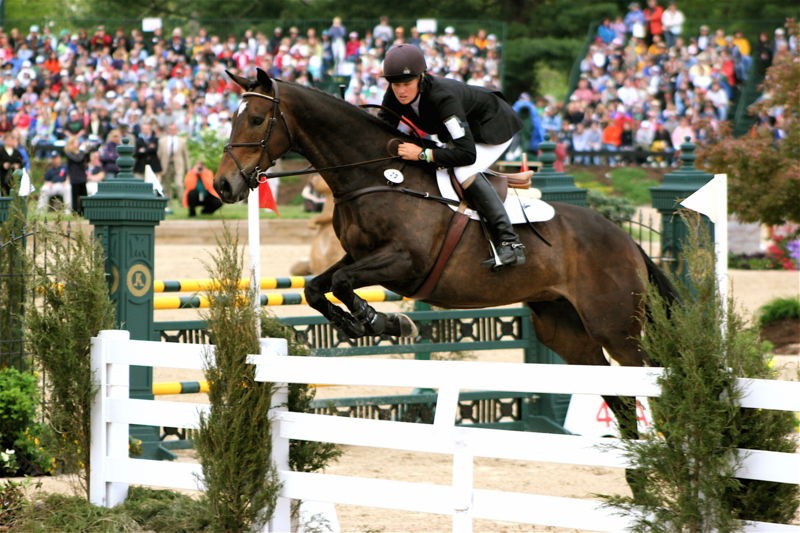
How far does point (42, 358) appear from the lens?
6172mm

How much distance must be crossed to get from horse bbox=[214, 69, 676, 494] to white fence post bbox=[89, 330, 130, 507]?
982 millimetres

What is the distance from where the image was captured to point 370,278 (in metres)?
6.59

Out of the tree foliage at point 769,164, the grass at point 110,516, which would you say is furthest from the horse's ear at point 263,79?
the tree foliage at point 769,164

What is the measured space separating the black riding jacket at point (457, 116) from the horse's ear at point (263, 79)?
73 centimetres

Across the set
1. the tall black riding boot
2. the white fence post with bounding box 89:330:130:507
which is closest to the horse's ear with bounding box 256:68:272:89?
the tall black riding boot

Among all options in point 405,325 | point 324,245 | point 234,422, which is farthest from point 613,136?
point 234,422

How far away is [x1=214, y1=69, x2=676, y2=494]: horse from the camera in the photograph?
6.61 meters

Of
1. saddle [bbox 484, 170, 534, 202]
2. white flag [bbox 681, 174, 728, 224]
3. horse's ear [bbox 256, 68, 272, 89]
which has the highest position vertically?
horse's ear [bbox 256, 68, 272, 89]

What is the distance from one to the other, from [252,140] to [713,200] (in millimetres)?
2466

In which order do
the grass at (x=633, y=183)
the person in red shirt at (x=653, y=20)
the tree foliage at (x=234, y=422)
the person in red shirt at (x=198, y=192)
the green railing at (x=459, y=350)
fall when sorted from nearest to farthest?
1. the tree foliage at (x=234, y=422)
2. the green railing at (x=459, y=350)
3. the person in red shirt at (x=198, y=192)
4. the grass at (x=633, y=183)
5. the person in red shirt at (x=653, y=20)

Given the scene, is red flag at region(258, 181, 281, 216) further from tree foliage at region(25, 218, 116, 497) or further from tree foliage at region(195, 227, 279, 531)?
tree foliage at region(195, 227, 279, 531)

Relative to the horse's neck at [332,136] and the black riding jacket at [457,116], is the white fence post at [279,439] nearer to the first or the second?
the horse's neck at [332,136]

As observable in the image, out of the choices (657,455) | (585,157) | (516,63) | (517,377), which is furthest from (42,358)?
(516,63)

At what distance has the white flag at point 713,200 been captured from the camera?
5324 mm
